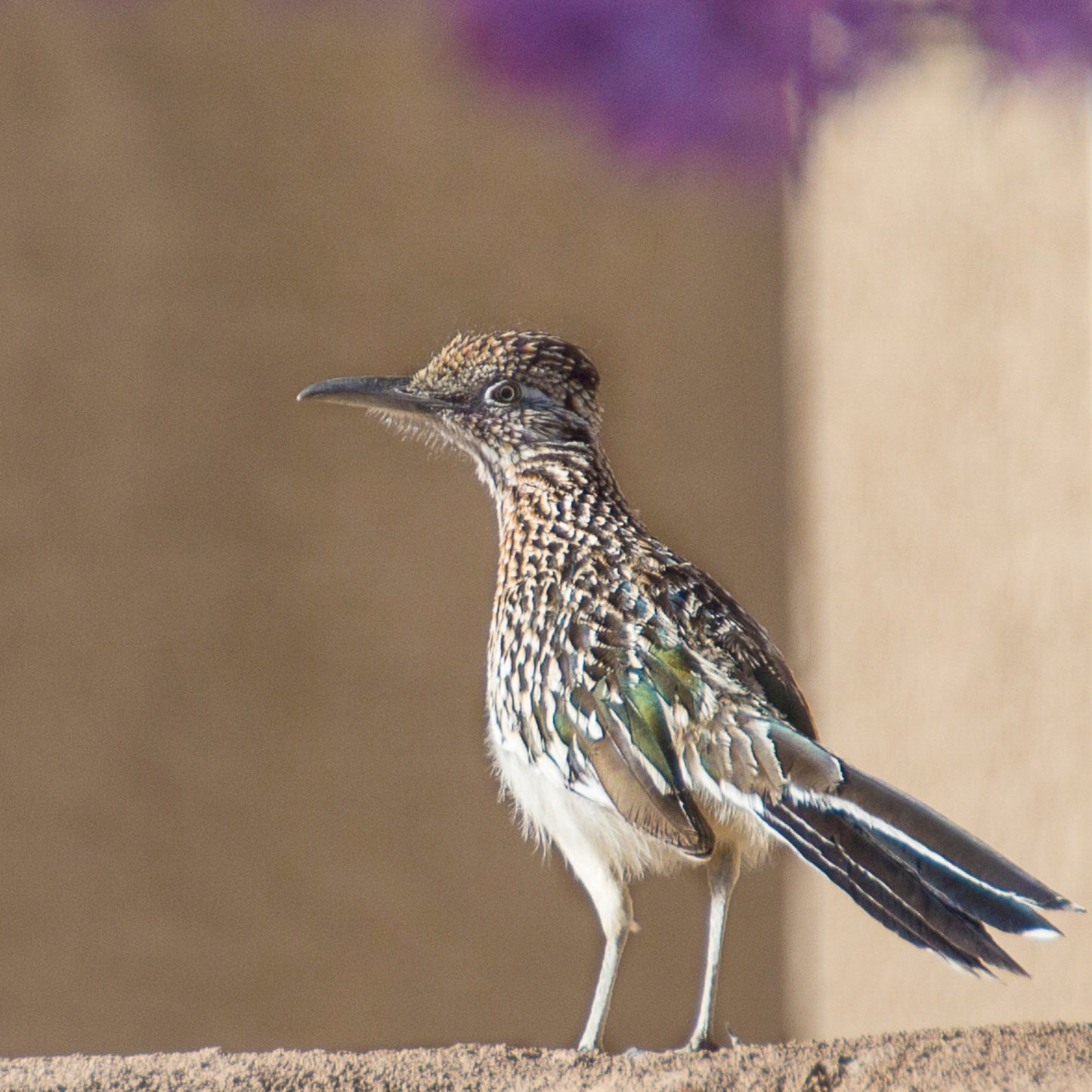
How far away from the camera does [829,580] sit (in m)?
4.14

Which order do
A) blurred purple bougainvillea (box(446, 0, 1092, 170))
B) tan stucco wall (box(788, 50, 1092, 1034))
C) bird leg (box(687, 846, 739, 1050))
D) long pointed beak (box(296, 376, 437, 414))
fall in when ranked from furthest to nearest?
tan stucco wall (box(788, 50, 1092, 1034)) < blurred purple bougainvillea (box(446, 0, 1092, 170)) < long pointed beak (box(296, 376, 437, 414)) < bird leg (box(687, 846, 739, 1050))

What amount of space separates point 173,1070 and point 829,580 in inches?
111

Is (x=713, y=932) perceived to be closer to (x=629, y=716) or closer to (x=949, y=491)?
(x=629, y=716)

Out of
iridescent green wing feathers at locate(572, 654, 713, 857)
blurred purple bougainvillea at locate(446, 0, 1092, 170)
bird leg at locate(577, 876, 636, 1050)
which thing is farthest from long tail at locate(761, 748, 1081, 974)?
blurred purple bougainvillea at locate(446, 0, 1092, 170)

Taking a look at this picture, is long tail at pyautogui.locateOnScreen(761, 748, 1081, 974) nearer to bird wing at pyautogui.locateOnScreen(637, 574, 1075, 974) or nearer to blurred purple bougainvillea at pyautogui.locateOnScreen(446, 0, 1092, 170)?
bird wing at pyautogui.locateOnScreen(637, 574, 1075, 974)

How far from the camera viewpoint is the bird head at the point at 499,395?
6.08 ft

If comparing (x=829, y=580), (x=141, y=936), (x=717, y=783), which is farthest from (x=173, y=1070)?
(x=829, y=580)

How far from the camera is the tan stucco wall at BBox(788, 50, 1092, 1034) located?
11.5ft

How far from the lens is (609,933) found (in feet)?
5.59

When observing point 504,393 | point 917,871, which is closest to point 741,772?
point 917,871

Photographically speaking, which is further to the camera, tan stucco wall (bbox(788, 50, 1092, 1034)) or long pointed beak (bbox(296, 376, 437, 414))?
tan stucco wall (bbox(788, 50, 1092, 1034))

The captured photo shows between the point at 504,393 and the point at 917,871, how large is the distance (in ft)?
2.45

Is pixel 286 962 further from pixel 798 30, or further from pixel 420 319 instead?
pixel 798 30

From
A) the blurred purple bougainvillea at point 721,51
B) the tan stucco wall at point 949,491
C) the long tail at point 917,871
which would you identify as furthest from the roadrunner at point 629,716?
the tan stucco wall at point 949,491
